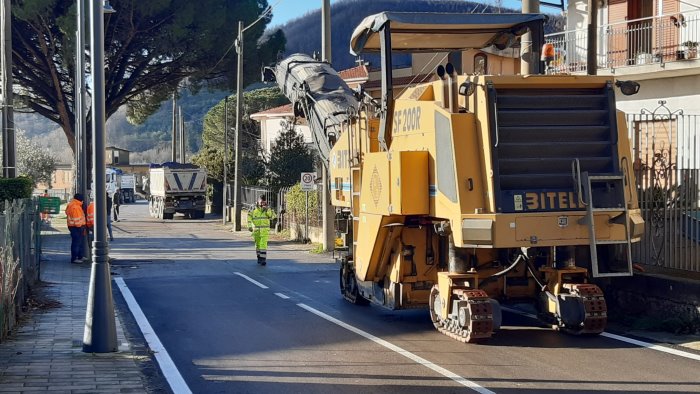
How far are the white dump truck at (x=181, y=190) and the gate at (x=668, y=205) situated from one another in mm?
38685

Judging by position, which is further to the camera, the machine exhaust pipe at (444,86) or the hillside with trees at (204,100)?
the hillside with trees at (204,100)

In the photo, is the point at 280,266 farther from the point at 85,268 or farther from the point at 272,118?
the point at 272,118

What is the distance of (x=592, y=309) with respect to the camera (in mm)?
11227

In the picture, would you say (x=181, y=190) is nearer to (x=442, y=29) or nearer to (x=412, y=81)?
(x=412, y=81)

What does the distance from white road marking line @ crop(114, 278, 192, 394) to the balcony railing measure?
459 inches

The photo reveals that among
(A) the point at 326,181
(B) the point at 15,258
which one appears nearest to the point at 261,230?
(A) the point at 326,181

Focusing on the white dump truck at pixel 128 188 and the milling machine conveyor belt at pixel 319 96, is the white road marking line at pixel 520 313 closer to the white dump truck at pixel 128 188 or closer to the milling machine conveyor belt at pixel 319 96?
the milling machine conveyor belt at pixel 319 96

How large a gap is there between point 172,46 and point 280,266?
20.2 meters

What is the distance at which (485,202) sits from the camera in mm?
10844

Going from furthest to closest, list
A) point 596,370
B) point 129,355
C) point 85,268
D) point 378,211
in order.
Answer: point 85,268 < point 378,211 < point 129,355 < point 596,370

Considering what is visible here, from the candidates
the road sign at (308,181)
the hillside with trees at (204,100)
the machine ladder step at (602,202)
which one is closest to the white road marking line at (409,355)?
the machine ladder step at (602,202)

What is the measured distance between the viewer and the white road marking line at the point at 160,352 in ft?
30.2

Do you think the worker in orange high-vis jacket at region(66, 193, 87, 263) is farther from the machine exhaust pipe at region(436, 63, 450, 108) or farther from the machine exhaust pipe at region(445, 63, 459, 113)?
the machine exhaust pipe at region(445, 63, 459, 113)

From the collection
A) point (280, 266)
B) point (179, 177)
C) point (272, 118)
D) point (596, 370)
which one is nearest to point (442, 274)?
point (596, 370)
